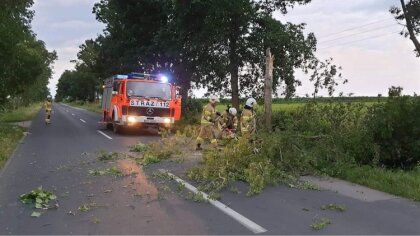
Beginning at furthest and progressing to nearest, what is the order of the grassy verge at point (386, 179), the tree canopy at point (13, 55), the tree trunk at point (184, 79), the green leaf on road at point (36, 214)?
the tree trunk at point (184, 79) < the tree canopy at point (13, 55) < the grassy verge at point (386, 179) < the green leaf on road at point (36, 214)

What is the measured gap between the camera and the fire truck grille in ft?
66.8

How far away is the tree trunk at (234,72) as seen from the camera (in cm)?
2317

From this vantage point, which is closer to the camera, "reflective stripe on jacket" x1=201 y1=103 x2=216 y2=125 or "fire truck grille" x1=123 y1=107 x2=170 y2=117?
"reflective stripe on jacket" x1=201 y1=103 x2=216 y2=125

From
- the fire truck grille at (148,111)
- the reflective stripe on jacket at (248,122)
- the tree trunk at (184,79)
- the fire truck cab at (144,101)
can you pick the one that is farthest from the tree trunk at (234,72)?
the reflective stripe on jacket at (248,122)

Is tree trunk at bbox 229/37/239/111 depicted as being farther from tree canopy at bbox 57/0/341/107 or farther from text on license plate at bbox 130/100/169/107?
text on license plate at bbox 130/100/169/107

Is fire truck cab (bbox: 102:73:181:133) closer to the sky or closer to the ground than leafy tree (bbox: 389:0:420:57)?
closer to the ground

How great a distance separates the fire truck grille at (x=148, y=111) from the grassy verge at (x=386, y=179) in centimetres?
1174

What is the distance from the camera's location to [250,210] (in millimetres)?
7102

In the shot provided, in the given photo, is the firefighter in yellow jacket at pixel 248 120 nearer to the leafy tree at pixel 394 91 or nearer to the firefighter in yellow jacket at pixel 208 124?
the firefighter in yellow jacket at pixel 208 124

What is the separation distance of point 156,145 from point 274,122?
161 inches

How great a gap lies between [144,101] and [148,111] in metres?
0.46

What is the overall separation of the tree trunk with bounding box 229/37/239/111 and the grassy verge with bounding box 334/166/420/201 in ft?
45.0

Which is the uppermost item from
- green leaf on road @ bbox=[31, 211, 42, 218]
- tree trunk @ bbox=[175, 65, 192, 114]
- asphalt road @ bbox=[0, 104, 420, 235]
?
tree trunk @ bbox=[175, 65, 192, 114]

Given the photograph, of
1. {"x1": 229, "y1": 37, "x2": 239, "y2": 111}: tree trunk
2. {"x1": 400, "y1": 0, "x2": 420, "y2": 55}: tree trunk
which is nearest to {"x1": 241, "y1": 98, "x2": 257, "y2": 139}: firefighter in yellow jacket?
{"x1": 229, "y1": 37, "x2": 239, "y2": 111}: tree trunk
